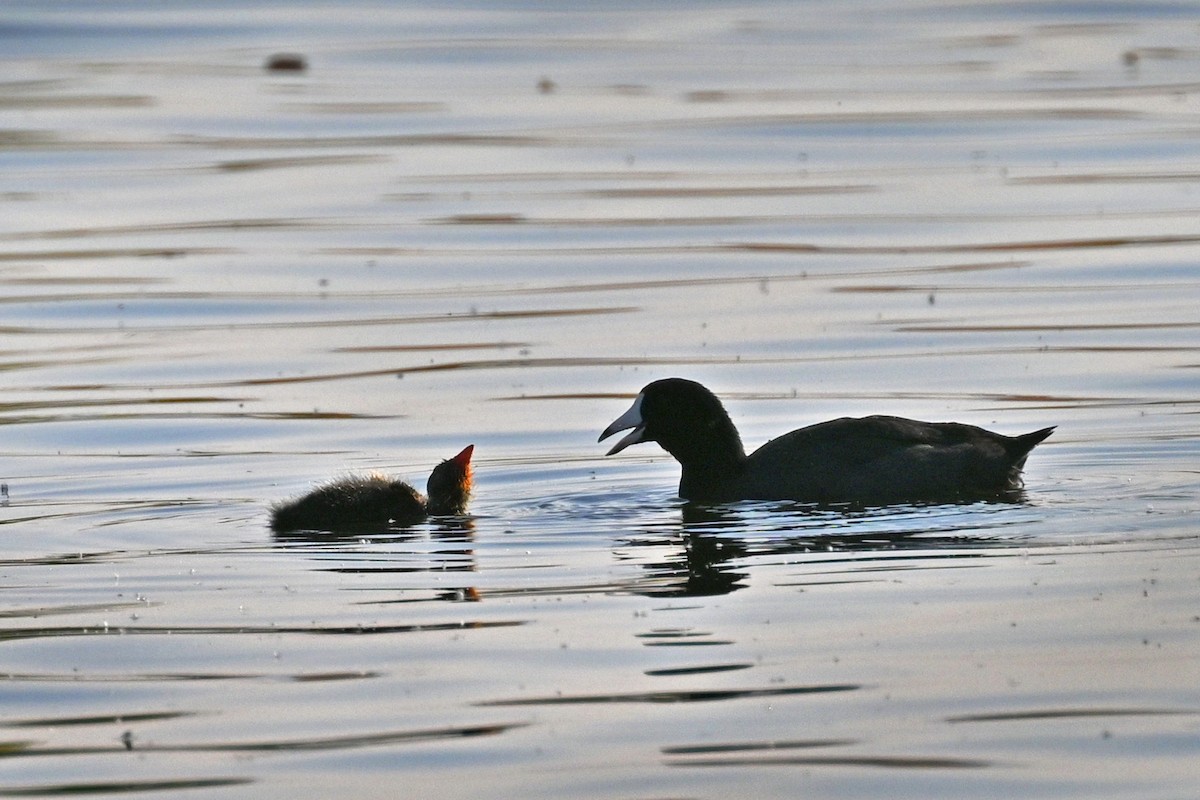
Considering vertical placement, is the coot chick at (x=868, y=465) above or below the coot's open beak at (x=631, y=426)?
below

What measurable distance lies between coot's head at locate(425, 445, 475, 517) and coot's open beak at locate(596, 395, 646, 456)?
818mm

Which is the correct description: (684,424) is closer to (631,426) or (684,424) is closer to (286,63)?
(631,426)

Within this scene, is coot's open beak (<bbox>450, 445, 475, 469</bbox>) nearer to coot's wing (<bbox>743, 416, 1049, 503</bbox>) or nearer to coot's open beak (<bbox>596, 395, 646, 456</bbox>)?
coot's open beak (<bbox>596, 395, 646, 456</bbox>)

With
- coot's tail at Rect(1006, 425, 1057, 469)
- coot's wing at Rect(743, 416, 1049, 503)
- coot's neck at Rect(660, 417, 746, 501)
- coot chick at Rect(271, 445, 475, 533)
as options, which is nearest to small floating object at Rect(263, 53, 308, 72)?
coot's neck at Rect(660, 417, 746, 501)

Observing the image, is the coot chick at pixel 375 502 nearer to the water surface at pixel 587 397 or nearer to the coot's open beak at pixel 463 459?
the coot's open beak at pixel 463 459

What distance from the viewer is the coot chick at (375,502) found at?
8.53 metres

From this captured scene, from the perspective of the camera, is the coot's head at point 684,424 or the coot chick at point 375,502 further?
the coot's head at point 684,424

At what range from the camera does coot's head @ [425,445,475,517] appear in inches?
348

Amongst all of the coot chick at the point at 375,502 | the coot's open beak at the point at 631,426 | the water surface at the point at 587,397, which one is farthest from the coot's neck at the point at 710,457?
the coot chick at the point at 375,502

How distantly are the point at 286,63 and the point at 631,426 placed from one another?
669 inches

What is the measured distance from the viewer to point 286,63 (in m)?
25.7

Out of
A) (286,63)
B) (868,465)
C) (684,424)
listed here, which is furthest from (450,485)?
(286,63)

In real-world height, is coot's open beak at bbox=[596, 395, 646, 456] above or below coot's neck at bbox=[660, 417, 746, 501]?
above

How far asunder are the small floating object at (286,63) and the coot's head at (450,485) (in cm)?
1720
